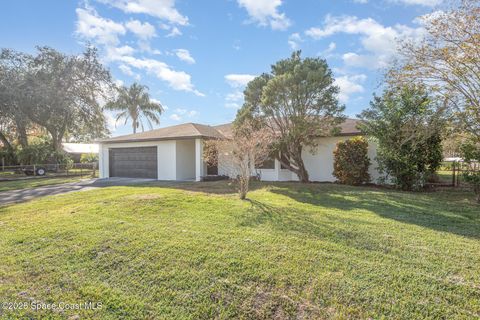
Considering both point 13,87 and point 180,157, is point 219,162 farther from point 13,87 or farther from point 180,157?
point 13,87

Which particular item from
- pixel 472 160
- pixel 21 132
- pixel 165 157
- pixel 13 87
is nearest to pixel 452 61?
pixel 472 160

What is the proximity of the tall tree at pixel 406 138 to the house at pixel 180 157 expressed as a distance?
6.95 feet

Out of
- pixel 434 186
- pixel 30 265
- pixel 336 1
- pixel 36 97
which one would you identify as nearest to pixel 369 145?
pixel 434 186

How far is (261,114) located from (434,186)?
9038 mm

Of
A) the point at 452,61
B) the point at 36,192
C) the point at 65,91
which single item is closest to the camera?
the point at 452,61

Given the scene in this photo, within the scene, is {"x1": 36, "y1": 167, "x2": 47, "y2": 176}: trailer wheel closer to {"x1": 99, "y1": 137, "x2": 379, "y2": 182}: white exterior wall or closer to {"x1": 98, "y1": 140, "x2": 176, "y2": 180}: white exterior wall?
{"x1": 99, "y1": 137, "x2": 379, "y2": 182}: white exterior wall

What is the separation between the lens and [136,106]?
114ft

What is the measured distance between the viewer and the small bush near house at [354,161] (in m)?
13.3

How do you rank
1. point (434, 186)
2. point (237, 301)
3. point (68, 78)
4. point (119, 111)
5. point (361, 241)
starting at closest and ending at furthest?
point (237, 301) → point (361, 241) → point (434, 186) → point (68, 78) → point (119, 111)

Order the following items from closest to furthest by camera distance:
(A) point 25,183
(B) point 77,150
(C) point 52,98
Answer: (A) point 25,183 → (C) point 52,98 → (B) point 77,150

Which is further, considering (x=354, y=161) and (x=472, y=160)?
(x=354, y=161)

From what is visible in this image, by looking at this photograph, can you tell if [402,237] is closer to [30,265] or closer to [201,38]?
[30,265]

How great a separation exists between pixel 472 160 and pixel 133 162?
1887 cm

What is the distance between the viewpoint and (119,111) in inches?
1350
